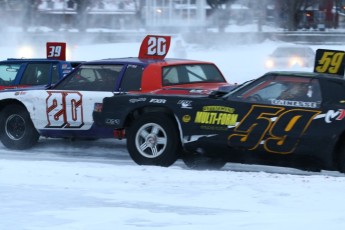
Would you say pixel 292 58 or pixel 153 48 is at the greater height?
pixel 153 48

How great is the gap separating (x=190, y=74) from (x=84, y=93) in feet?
5.19

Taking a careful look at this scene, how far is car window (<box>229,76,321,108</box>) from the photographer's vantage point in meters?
9.12

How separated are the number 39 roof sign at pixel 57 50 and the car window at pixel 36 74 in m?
0.82

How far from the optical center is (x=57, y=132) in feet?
39.3

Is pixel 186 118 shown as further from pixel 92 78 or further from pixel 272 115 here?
pixel 92 78

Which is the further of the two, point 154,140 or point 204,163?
point 204,163

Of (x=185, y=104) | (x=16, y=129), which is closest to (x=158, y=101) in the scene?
(x=185, y=104)

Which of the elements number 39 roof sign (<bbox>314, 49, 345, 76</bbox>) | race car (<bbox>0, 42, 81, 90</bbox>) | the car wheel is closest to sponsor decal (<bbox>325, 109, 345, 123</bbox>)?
number 39 roof sign (<bbox>314, 49, 345, 76</bbox>)

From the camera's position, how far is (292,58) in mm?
34406

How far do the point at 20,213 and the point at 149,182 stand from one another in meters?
1.76

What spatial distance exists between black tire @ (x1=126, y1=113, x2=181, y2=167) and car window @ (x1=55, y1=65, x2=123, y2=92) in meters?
1.88

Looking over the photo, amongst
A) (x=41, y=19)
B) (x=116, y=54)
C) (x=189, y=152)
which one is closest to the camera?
(x=189, y=152)

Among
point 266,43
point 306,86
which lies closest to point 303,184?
point 306,86

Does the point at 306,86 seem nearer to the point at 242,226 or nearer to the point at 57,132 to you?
the point at 242,226
